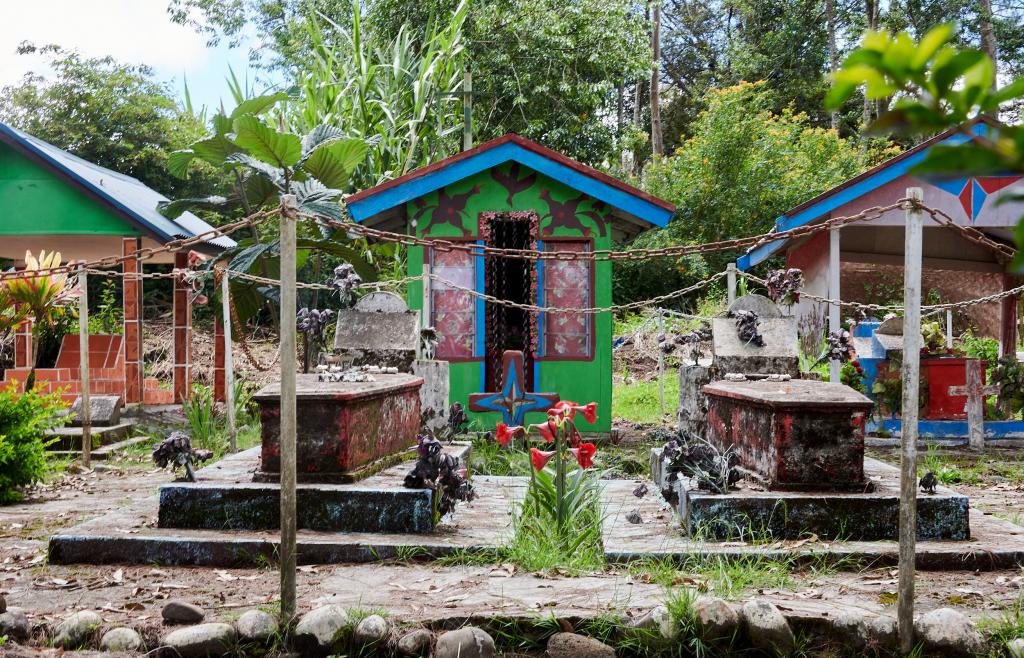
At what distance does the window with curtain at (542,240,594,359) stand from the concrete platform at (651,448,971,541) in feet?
16.7

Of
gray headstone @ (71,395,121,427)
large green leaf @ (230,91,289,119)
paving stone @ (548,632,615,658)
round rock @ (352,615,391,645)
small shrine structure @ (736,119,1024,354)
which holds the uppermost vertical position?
large green leaf @ (230,91,289,119)

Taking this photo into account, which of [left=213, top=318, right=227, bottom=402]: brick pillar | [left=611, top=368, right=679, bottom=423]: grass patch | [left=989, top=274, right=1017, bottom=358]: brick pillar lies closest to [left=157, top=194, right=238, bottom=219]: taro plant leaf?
[left=213, top=318, right=227, bottom=402]: brick pillar

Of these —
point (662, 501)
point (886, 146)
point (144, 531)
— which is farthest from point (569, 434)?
point (886, 146)

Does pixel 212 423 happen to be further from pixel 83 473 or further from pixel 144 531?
pixel 144 531

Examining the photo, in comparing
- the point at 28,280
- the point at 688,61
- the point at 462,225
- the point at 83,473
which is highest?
the point at 688,61

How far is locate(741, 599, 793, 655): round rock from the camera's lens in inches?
153

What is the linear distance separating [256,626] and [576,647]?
1.47 metres

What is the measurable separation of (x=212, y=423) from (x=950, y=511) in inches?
344

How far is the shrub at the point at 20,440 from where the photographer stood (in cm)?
691

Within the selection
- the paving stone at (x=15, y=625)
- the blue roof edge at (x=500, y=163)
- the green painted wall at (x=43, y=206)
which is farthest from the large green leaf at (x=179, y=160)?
the paving stone at (x=15, y=625)

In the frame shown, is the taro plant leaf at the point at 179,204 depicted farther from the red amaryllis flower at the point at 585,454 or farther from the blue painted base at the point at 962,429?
the blue painted base at the point at 962,429

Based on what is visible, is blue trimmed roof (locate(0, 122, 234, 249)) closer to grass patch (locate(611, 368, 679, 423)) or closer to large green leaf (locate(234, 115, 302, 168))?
large green leaf (locate(234, 115, 302, 168))

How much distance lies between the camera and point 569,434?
589cm

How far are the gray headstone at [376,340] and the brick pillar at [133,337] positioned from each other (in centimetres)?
480
